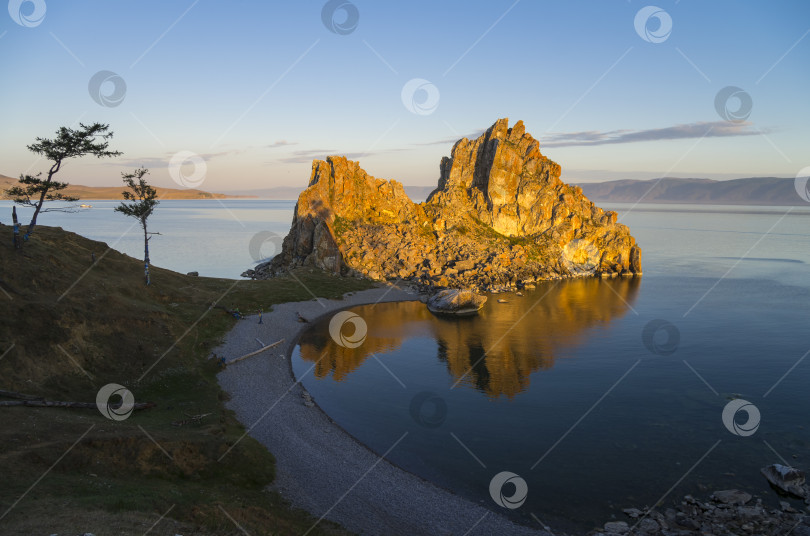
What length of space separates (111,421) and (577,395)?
48404 mm

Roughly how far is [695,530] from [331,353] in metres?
52.0

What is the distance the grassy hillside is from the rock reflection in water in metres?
17.7

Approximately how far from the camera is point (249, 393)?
50062mm

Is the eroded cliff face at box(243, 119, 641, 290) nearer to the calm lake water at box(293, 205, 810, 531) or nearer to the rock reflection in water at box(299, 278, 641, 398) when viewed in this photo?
the rock reflection in water at box(299, 278, 641, 398)

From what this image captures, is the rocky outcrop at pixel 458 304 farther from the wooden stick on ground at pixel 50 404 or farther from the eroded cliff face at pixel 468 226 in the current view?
the wooden stick on ground at pixel 50 404

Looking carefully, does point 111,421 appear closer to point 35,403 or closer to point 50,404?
point 50,404

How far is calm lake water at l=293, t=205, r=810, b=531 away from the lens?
36.4m

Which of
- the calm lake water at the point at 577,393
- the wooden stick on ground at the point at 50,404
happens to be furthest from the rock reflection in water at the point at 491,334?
the wooden stick on ground at the point at 50,404

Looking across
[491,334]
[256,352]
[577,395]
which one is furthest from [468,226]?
[577,395]

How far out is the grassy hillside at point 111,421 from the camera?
964 inches

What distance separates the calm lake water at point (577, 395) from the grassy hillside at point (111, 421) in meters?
13.7

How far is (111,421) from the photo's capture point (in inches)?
1451

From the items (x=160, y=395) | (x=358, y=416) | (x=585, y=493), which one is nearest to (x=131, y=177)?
(x=160, y=395)

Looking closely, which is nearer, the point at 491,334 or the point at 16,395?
the point at 16,395
